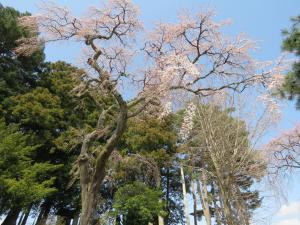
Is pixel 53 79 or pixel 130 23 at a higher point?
pixel 53 79

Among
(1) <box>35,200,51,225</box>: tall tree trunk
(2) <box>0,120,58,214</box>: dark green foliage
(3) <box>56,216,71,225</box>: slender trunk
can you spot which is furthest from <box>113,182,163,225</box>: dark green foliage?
(1) <box>35,200,51,225</box>: tall tree trunk

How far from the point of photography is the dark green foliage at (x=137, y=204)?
14.1 metres

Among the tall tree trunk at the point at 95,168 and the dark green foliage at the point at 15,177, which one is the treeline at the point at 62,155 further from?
the tall tree trunk at the point at 95,168

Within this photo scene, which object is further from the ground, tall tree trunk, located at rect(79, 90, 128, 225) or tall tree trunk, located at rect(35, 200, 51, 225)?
tall tree trunk, located at rect(35, 200, 51, 225)

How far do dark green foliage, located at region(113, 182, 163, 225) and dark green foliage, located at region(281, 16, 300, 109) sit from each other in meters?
10.1

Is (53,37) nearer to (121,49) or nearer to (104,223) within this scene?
(121,49)

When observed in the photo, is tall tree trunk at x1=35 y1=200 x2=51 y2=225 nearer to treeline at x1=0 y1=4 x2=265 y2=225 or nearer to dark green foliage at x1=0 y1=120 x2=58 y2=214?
treeline at x1=0 y1=4 x2=265 y2=225

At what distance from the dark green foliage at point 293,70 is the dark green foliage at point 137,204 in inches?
398

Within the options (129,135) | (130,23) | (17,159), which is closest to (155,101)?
(130,23)

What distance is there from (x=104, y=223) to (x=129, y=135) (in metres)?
4.63

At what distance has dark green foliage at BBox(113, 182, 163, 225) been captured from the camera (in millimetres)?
14062

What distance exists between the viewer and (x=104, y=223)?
14344 mm

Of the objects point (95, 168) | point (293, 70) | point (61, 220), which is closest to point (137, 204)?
point (61, 220)

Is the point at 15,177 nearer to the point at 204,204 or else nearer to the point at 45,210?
the point at 45,210
